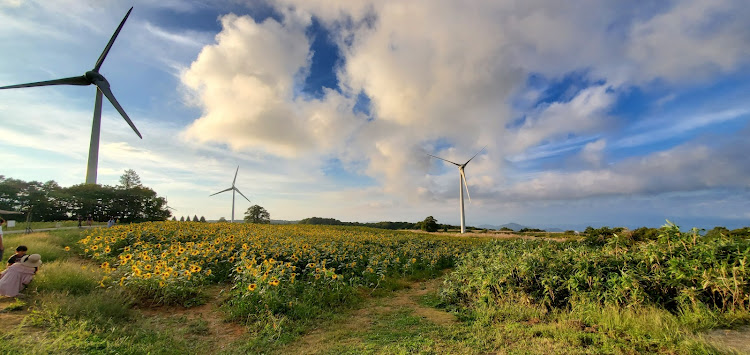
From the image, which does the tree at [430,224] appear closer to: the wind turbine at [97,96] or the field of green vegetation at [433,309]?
the wind turbine at [97,96]

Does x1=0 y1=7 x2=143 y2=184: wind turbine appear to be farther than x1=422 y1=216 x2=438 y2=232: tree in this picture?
No

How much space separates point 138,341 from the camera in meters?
4.90

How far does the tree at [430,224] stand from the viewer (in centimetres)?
4853

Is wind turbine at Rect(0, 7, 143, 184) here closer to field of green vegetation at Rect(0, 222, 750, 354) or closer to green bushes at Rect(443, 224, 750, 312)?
field of green vegetation at Rect(0, 222, 750, 354)

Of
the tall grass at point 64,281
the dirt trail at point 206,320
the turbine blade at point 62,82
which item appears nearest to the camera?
the dirt trail at point 206,320

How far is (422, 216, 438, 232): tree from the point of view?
48.5 m

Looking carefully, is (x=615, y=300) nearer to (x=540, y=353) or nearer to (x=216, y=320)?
(x=540, y=353)

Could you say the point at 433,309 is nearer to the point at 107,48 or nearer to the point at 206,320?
the point at 206,320

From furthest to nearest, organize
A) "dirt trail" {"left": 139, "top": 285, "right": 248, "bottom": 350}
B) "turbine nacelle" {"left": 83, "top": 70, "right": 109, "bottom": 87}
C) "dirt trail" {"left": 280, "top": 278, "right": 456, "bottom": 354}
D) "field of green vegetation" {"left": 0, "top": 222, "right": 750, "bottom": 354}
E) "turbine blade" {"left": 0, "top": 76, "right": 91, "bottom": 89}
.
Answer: "turbine nacelle" {"left": 83, "top": 70, "right": 109, "bottom": 87}
"turbine blade" {"left": 0, "top": 76, "right": 91, "bottom": 89}
"dirt trail" {"left": 139, "top": 285, "right": 248, "bottom": 350}
"dirt trail" {"left": 280, "top": 278, "right": 456, "bottom": 354}
"field of green vegetation" {"left": 0, "top": 222, "right": 750, "bottom": 354}

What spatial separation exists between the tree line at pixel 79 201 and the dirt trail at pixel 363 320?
56.7 metres

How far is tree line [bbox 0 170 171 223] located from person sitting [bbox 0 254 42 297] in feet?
173

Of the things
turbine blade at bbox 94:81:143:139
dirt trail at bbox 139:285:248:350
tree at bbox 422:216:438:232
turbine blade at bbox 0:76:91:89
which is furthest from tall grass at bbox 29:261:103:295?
tree at bbox 422:216:438:232

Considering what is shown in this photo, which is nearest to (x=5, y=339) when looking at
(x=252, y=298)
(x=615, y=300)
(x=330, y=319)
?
(x=252, y=298)

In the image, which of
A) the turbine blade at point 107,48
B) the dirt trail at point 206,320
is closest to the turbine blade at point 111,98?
the turbine blade at point 107,48
